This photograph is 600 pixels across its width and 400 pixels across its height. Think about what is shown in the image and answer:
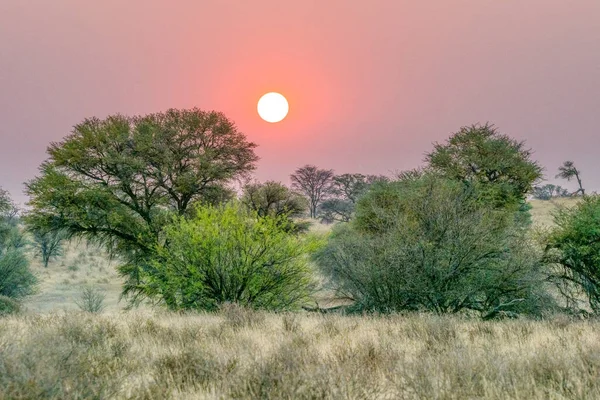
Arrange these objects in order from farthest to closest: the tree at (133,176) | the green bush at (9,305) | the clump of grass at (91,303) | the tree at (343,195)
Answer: the tree at (343,195), the clump of grass at (91,303), the green bush at (9,305), the tree at (133,176)

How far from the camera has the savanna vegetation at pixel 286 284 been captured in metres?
3.67

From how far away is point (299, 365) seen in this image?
3916 millimetres

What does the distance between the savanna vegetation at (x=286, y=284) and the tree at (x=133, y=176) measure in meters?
0.09

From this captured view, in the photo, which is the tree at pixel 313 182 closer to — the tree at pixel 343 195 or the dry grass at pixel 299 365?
the tree at pixel 343 195

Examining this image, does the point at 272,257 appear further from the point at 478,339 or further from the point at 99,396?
the point at 99,396

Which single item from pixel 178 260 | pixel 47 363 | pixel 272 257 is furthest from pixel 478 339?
pixel 178 260

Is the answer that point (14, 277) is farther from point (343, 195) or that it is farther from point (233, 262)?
point (343, 195)

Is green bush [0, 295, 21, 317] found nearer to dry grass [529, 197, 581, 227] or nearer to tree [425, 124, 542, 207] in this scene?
tree [425, 124, 542, 207]

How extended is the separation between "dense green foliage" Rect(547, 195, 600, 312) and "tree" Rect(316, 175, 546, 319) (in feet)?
10.5

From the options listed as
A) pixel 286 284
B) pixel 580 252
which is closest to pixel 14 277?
pixel 286 284

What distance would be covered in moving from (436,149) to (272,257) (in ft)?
64.1

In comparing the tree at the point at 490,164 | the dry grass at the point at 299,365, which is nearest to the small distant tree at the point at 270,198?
the tree at the point at 490,164

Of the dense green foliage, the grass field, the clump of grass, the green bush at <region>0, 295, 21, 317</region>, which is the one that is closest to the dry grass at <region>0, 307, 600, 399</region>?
the grass field

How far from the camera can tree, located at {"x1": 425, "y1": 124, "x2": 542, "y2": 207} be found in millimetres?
23859
